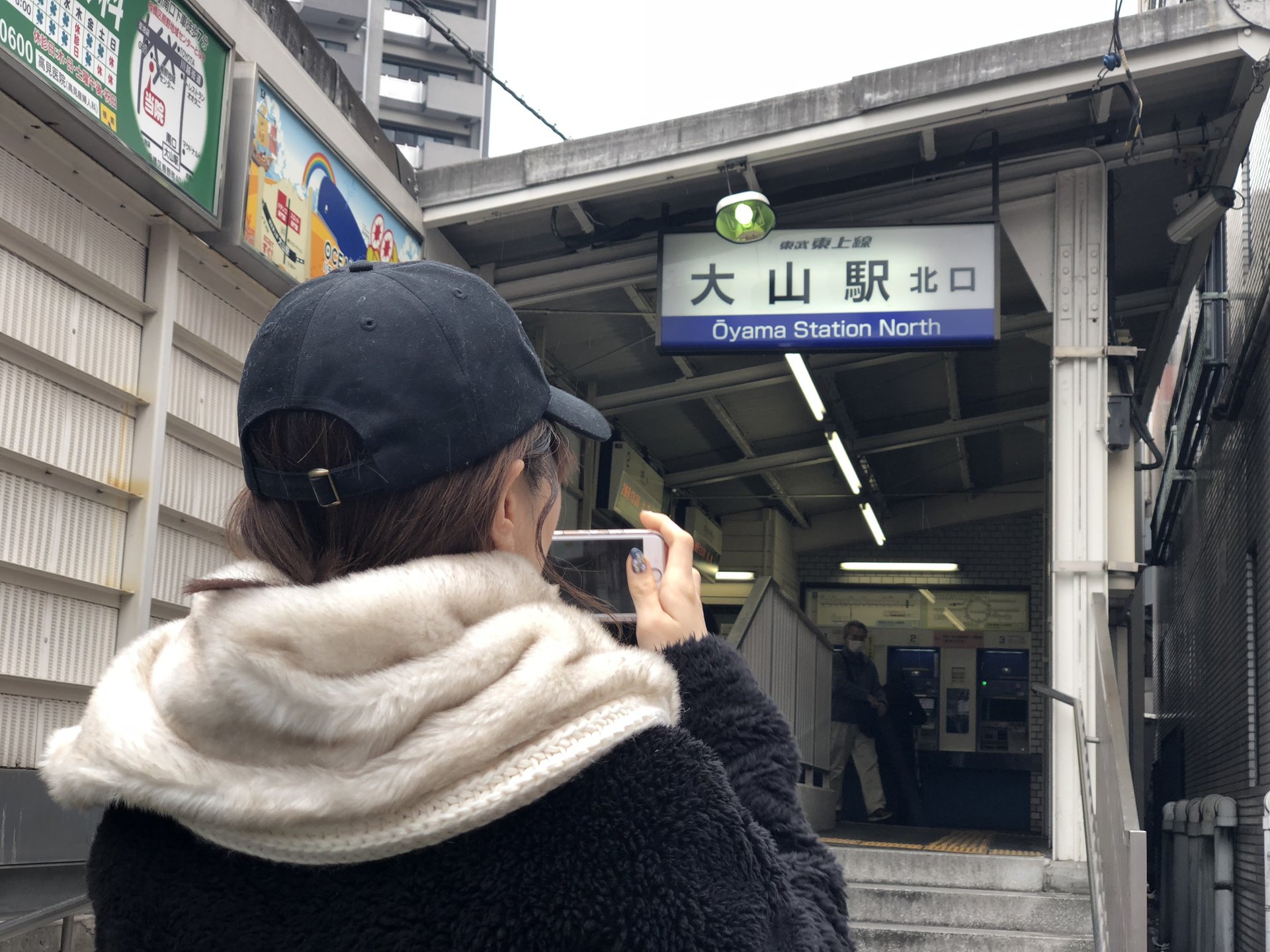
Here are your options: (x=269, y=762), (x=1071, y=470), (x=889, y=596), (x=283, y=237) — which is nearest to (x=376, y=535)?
(x=269, y=762)

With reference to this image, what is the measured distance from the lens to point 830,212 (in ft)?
26.2

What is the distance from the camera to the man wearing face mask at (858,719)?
40.6 feet

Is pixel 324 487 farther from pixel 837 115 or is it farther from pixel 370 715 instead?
pixel 837 115

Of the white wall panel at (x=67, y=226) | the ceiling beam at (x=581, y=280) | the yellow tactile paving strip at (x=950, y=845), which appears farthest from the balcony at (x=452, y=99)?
→ the white wall panel at (x=67, y=226)

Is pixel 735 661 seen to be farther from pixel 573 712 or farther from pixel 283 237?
pixel 283 237

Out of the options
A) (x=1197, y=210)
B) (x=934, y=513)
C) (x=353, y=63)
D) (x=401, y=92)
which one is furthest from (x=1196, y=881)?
(x=401, y=92)

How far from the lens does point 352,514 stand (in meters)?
1.13

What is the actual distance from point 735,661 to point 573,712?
9.6 inches

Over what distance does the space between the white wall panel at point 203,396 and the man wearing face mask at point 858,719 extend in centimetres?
763

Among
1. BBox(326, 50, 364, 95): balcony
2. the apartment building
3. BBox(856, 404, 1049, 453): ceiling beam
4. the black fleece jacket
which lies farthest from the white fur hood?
the apartment building

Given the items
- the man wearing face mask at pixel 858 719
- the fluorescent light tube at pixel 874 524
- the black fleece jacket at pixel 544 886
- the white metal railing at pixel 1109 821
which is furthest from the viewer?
the fluorescent light tube at pixel 874 524

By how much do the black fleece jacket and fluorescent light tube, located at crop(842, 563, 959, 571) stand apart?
15.4 m

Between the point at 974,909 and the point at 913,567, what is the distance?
9.80m

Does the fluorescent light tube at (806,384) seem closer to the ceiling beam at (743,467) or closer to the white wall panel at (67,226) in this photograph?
the ceiling beam at (743,467)
